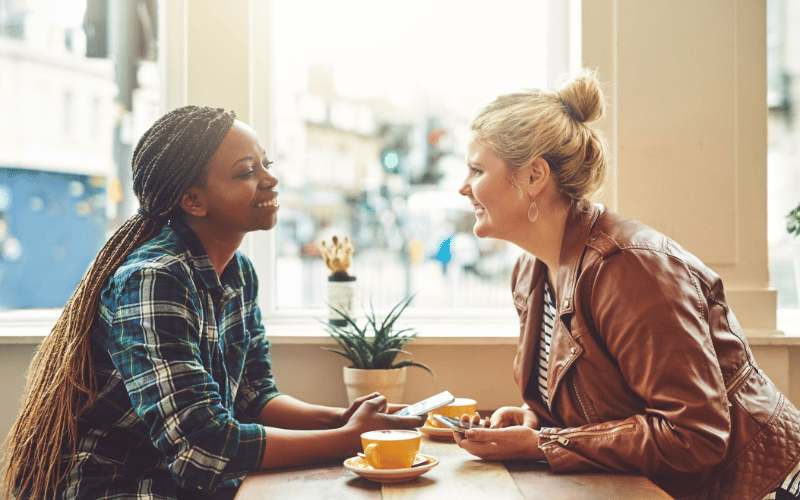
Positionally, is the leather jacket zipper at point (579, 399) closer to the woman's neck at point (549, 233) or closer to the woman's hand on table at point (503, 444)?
the woman's hand on table at point (503, 444)

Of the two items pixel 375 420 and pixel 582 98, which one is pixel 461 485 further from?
pixel 582 98

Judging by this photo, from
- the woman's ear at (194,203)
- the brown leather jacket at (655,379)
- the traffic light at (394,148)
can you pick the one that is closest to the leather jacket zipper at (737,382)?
the brown leather jacket at (655,379)

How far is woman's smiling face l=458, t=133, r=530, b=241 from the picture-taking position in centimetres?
160

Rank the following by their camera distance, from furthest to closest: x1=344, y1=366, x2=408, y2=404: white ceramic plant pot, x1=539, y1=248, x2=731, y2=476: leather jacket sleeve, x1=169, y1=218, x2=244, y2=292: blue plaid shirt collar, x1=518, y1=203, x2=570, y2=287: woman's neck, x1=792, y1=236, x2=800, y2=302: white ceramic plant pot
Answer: x1=792, y1=236, x2=800, y2=302: white ceramic plant pot → x1=344, y1=366, x2=408, y2=404: white ceramic plant pot → x1=518, y1=203, x2=570, y2=287: woman's neck → x1=169, y1=218, x2=244, y2=292: blue plaid shirt collar → x1=539, y1=248, x2=731, y2=476: leather jacket sleeve

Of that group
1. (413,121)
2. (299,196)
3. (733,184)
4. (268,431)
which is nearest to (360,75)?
(413,121)

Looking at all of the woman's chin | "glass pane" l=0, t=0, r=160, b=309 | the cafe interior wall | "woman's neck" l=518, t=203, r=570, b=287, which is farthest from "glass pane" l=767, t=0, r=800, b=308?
"glass pane" l=0, t=0, r=160, b=309

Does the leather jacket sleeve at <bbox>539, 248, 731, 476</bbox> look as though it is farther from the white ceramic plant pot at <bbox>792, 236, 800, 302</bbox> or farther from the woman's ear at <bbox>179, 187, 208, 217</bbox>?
the white ceramic plant pot at <bbox>792, 236, 800, 302</bbox>

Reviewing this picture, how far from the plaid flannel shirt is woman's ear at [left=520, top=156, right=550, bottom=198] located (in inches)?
31.3

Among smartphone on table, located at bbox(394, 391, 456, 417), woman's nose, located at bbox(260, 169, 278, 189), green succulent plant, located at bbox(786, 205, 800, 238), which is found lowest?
smartphone on table, located at bbox(394, 391, 456, 417)

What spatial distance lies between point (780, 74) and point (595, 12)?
0.88 m

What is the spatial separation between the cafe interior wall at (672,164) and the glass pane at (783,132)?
1.20 feet

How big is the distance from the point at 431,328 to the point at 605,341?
1120mm

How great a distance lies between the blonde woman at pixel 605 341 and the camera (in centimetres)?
122

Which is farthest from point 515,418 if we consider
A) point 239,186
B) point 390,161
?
point 390,161
